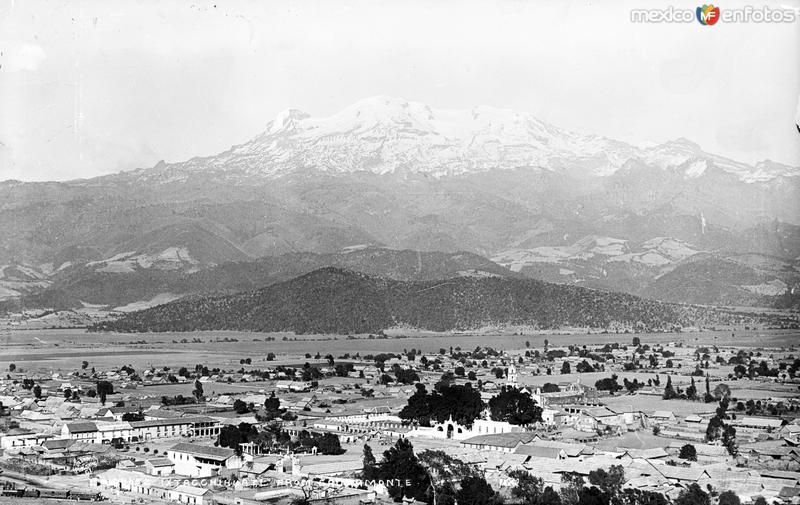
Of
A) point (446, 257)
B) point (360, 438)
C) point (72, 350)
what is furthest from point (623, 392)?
point (446, 257)

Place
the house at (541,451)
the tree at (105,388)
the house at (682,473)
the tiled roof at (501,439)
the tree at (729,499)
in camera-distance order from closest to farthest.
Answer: the tree at (729,499), the house at (682,473), the house at (541,451), the tiled roof at (501,439), the tree at (105,388)

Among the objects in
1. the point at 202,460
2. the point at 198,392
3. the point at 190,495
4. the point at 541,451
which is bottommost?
the point at 190,495

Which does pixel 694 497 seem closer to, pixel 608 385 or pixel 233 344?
pixel 608 385

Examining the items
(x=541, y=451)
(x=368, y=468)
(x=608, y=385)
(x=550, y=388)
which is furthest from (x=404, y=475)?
(x=608, y=385)

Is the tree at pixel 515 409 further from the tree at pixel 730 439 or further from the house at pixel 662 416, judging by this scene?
the tree at pixel 730 439

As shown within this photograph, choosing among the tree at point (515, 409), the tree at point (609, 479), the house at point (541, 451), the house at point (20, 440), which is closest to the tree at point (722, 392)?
the tree at point (515, 409)

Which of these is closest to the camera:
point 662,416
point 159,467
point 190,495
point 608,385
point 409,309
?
point 190,495

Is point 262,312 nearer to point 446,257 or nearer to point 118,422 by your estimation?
point 446,257
